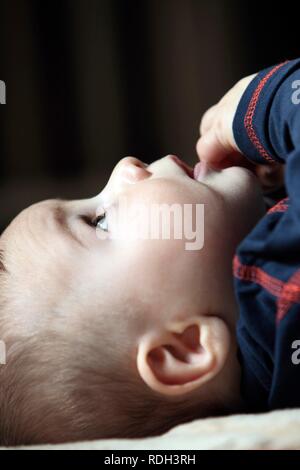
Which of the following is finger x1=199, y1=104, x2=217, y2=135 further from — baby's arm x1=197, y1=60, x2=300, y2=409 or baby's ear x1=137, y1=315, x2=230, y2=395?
baby's ear x1=137, y1=315, x2=230, y2=395

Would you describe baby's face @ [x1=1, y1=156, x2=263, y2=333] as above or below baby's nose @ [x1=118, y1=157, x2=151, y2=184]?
below

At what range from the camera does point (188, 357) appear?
1.80 ft

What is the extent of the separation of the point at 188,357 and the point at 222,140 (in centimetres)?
26

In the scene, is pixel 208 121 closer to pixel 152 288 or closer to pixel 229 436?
pixel 152 288

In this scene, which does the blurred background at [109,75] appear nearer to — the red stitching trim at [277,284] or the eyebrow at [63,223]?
the eyebrow at [63,223]

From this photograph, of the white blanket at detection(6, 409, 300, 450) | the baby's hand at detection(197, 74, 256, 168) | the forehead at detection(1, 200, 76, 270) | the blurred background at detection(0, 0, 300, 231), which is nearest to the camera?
the white blanket at detection(6, 409, 300, 450)

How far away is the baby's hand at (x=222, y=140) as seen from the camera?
0.69m

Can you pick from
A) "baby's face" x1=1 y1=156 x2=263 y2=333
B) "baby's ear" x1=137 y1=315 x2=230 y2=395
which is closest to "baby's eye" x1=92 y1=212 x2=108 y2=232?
"baby's face" x1=1 y1=156 x2=263 y2=333

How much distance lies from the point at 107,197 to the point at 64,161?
0.97 ft

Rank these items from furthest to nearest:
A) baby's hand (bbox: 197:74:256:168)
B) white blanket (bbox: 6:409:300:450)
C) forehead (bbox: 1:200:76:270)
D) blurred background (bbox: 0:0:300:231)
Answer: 1. blurred background (bbox: 0:0:300:231)
2. baby's hand (bbox: 197:74:256:168)
3. forehead (bbox: 1:200:76:270)
4. white blanket (bbox: 6:409:300:450)

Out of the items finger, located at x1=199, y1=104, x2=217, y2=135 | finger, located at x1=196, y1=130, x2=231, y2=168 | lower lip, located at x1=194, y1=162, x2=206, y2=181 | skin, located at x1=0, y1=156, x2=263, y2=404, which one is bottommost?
skin, located at x1=0, y1=156, x2=263, y2=404

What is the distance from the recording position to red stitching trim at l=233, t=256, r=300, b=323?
18.6 inches
